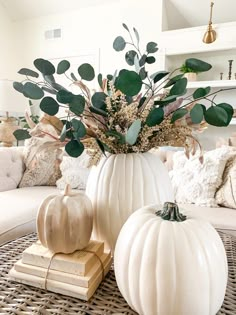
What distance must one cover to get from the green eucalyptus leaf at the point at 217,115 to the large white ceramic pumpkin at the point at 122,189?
20 cm

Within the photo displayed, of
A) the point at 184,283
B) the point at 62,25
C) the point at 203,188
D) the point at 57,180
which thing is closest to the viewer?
the point at 184,283

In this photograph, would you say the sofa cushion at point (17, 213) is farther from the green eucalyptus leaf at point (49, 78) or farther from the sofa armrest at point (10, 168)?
the green eucalyptus leaf at point (49, 78)

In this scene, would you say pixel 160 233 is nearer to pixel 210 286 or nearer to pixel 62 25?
pixel 210 286

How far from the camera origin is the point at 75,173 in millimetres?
1937

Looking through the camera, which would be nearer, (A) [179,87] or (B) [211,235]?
(B) [211,235]

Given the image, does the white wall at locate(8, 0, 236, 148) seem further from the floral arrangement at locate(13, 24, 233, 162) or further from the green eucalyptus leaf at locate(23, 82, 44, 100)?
the green eucalyptus leaf at locate(23, 82, 44, 100)

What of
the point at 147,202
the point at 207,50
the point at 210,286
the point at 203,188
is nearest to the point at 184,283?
the point at 210,286

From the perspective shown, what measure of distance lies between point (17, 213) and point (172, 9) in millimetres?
3138

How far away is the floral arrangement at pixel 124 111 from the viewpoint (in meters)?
0.61

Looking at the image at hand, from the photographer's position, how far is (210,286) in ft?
1.58

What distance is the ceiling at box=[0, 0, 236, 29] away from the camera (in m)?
3.10

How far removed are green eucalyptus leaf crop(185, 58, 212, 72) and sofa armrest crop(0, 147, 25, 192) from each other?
163 centimetres

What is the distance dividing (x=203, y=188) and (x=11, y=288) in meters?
1.24

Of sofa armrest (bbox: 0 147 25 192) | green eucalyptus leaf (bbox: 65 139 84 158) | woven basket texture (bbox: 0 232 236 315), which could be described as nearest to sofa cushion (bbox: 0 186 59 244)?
sofa armrest (bbox: 0 147 25 192)
